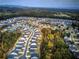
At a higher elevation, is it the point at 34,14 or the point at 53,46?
the point at 34,14

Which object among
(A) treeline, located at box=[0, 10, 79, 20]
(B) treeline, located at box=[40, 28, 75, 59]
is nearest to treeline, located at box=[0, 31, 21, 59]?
(A) treeline, located at box=[0, 10, 79, 20]

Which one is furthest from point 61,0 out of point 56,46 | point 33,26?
point 56,46

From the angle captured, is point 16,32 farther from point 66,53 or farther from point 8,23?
point 66,53

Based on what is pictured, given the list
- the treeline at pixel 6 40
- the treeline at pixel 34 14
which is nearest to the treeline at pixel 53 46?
the treeline at pixel 34 14

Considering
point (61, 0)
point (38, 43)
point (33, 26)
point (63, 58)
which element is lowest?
point (63, 58)

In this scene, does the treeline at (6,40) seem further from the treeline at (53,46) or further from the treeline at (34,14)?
the treeline at (53,46)

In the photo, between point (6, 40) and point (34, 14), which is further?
point (34, 14)

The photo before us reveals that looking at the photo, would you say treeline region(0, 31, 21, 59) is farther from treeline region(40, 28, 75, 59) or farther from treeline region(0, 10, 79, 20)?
treeline region(40, 28, 75, 59)

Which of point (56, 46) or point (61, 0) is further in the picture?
point (61, 0)
